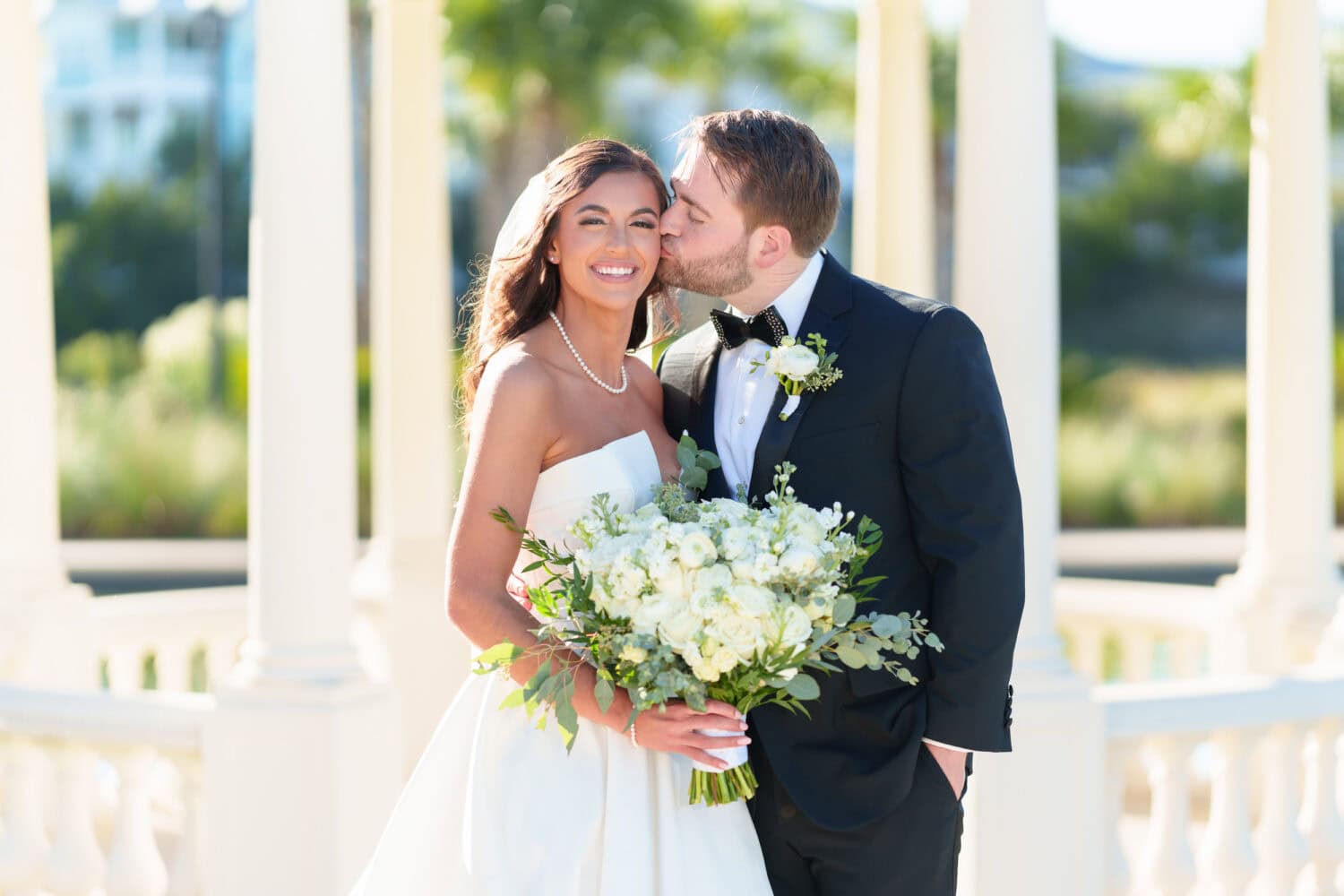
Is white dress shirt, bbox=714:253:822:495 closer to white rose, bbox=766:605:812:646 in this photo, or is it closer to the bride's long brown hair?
the bride's long brown hair

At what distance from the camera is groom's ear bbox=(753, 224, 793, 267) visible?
18.7 feet

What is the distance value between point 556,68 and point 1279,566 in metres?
31.0

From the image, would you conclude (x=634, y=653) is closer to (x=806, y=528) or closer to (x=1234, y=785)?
(x=806, y=528)

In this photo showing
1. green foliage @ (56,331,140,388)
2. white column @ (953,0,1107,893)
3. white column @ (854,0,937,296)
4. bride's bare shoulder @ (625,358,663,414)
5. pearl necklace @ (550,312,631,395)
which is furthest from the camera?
green foliage @ (56,331,140,388)

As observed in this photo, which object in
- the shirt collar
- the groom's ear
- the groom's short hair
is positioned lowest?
the shirt collar

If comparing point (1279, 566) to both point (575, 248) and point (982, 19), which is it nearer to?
point (982, 19)

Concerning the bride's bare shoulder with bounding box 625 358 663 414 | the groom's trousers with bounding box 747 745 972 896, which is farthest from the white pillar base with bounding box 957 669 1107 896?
the bride's bare shoulder with bounding box 625 358 663 414

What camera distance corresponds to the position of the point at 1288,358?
482 inches

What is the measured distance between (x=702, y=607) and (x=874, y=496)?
44.5 inches

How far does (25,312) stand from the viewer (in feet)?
37.9

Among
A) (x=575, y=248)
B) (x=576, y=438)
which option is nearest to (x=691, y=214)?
(x=575, y=248)

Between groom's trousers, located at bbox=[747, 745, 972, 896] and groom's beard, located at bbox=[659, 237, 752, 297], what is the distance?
71.4 inches

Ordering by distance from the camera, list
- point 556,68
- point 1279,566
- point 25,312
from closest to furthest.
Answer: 1. point 25,312
2. point 1279,566
3. point 556,68

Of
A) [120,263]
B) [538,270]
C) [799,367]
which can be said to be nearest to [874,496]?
[799,367]
